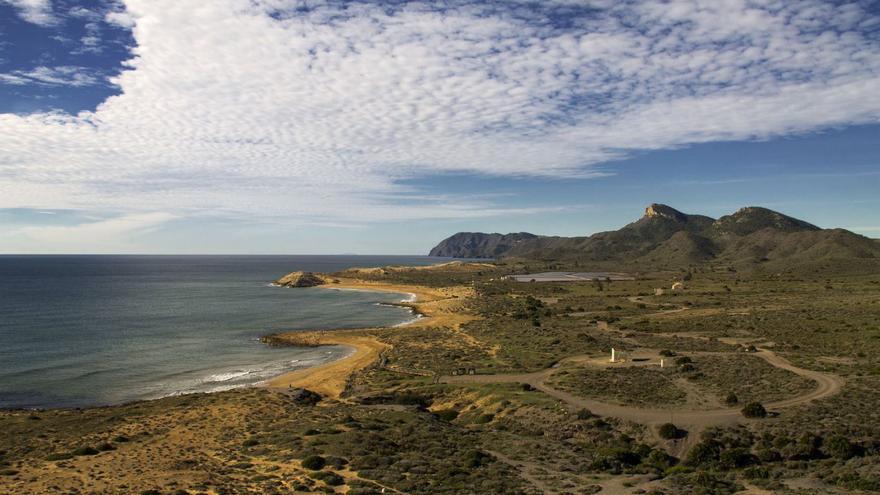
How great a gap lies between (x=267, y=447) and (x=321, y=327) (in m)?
59.4

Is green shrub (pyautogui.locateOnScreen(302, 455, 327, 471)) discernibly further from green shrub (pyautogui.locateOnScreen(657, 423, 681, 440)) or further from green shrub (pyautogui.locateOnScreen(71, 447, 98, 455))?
green shrub (pyautogui.locateOnScreen(657, 423, 681, 440))

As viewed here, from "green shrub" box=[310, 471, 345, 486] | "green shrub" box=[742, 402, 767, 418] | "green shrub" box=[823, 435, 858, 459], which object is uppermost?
"green shrub" box=[742, 402, 767, 418]

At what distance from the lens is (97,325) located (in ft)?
299

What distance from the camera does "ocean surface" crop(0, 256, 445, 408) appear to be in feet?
176

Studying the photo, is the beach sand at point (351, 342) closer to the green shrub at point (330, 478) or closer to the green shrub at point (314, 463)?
the green shrub at point (314, 463)

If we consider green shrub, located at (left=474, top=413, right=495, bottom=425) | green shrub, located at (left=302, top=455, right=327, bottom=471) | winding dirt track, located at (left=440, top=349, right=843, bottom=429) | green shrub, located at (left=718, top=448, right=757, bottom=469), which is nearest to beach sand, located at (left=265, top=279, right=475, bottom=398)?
winding dirt track, located at (left=440, top=349, right=843, bottom=429)

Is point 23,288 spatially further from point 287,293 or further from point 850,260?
point 850,260

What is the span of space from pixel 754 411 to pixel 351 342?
54.5m

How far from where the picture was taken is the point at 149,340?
257 ft

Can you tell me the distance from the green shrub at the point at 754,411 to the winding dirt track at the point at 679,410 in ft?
1.49

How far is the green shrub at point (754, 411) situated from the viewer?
35.2 m

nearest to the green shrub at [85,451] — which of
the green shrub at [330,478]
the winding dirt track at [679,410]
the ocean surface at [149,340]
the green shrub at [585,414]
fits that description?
the green shrub at [330,478]

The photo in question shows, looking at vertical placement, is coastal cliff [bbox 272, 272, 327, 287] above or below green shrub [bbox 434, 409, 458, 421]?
above

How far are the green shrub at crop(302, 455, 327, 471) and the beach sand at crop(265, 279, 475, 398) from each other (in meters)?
20.5
